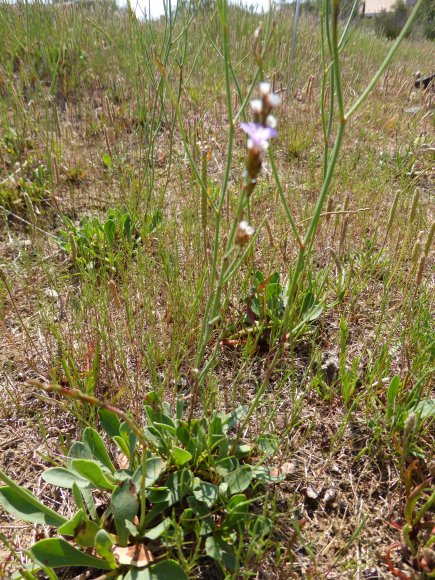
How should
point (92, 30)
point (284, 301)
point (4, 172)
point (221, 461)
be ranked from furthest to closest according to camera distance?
1. point (92, 30)
2. point (4, 172)
3. point (284, 301)
4. point (221, 461)

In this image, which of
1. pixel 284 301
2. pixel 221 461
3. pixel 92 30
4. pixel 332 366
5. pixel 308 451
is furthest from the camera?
pixel 92 30

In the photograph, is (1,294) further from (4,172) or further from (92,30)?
(92,30)

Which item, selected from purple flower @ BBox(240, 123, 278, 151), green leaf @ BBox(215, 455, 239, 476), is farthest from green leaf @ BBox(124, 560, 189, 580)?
purple flower @ BBox(240, 123, 278, 151)

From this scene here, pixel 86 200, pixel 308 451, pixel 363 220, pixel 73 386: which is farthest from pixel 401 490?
pixel 86 200

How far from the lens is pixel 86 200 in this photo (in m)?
2.37

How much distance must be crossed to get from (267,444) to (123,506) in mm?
366

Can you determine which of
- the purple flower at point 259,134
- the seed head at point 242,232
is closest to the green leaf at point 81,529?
the seed head at point 242,232

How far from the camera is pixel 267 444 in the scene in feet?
3.48

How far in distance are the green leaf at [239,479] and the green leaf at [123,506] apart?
0.21 meters

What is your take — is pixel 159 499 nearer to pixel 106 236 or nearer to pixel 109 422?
pixel 109 422

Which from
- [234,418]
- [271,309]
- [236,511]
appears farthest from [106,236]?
[236,511]

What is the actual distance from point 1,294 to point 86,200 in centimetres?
95

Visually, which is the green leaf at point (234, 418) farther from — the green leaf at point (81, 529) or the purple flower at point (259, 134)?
the purple flower at point (259, 134)

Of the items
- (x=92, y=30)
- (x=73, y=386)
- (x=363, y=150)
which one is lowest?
(x=73, y=386)
